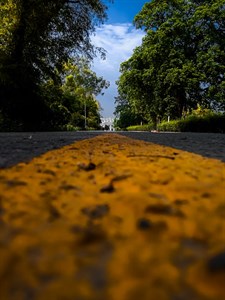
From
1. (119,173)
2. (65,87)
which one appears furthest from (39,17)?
(65,87)

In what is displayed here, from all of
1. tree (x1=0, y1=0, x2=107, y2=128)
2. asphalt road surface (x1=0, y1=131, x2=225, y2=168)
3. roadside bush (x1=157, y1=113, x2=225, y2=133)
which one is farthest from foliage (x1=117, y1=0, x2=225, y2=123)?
asphalt road surface (x1=0, y1=131, x2=225, y2=168)

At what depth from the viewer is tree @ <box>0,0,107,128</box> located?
19.6 m

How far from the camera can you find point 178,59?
1225 inches

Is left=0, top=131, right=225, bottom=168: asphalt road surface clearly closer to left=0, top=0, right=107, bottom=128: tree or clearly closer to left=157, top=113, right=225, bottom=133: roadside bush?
left=0, top=0, right=107, bottom=128: tree

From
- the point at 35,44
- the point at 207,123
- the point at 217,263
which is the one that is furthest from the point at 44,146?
the point at 207,123

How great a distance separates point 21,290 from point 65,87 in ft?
176

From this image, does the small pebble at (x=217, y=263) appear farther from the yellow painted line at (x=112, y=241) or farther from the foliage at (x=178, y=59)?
the foliage at (x=178, y=59)

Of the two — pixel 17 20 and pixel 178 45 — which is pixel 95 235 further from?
pixel 178 45

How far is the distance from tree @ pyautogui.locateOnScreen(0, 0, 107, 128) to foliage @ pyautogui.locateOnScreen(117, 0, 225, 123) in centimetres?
1072

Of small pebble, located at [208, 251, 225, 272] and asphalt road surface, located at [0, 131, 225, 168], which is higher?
small pebble, located at [208, 251, 225, 272]

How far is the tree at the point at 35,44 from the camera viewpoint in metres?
19.6

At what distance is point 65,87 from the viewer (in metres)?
53.0

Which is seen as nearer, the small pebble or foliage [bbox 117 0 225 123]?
the small pebble

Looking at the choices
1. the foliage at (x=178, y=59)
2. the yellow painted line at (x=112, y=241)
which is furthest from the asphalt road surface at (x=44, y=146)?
the foliage at (x=178, y=59)
